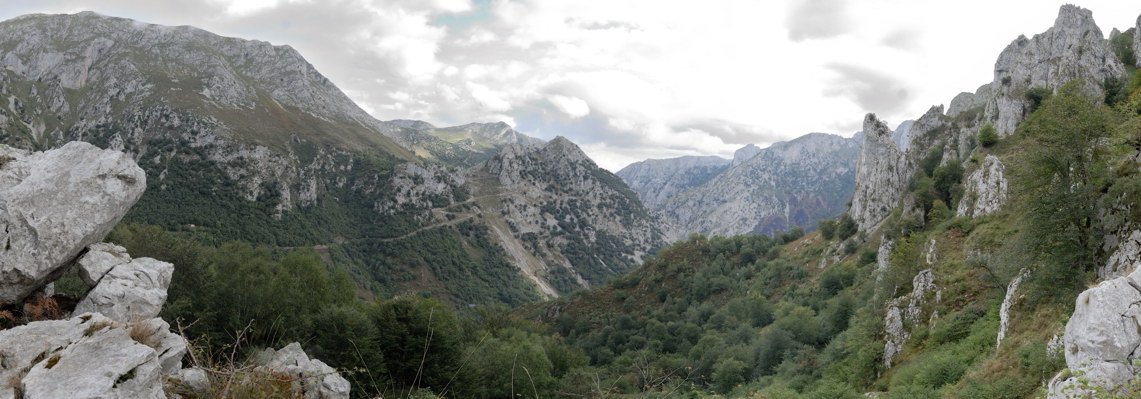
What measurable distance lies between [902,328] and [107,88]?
243009mm

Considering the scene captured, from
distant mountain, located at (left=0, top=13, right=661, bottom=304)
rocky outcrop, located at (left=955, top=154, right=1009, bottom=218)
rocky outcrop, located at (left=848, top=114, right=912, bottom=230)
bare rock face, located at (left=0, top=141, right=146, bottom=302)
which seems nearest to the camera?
bare rock face, located at (left=0, top=141, right=146, bottom=302)

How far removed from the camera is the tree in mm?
14438

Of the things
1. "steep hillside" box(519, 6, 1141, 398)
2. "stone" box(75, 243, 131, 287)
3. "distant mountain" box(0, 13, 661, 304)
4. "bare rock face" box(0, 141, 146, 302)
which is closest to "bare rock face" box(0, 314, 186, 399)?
"bare rock face" box(0, 141, 146, 302)

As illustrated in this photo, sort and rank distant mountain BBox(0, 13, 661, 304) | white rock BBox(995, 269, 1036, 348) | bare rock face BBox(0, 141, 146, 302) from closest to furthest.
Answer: bare rock face BBox(0, 141, 146, 302) → white rock BBox(995, 269, 1036, 348) → distant mountain BBox(0, 13, 661, 304)

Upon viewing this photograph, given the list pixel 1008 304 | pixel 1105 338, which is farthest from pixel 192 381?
pixel 1008 304

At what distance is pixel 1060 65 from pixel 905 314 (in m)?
41.5

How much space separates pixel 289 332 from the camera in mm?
28875

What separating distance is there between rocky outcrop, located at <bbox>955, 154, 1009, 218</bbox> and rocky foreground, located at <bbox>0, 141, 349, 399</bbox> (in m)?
33.2

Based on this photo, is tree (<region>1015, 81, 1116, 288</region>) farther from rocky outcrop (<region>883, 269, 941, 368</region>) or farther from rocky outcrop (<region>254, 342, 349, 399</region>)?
rocky outcrop (<region>254, 342, 349, 399</region>)

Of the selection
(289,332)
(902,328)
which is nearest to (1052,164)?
(902,328)

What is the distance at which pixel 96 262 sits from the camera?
12.2m

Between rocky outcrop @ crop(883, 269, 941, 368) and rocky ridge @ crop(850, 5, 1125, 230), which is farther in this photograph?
rocky ridge @ crop(850, 5, 1125, 230)

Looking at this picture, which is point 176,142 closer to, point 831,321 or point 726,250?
point 726,250

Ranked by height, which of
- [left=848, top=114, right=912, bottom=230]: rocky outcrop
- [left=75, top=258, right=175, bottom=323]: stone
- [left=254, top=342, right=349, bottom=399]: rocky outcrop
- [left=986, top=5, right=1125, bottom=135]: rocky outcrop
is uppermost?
[left=986, top=5, right=1125, bottom=135]: rocky outcrop
